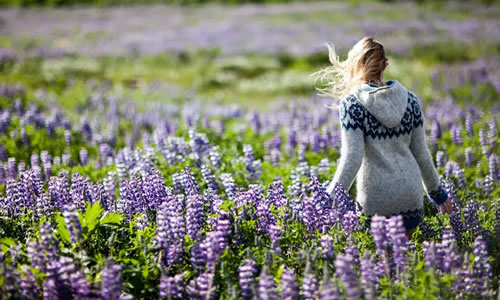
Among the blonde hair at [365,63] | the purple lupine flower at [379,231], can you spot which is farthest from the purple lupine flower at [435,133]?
the purple lupine flower at [379,231]

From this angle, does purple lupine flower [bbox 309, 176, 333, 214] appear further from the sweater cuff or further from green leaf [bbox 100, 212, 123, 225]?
green leaf [bbox 100, 212, 123, 225]

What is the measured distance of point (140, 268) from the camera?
3.48 meters

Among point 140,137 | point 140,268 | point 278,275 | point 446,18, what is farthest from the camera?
point 446,18

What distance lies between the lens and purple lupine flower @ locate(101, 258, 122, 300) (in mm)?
2925

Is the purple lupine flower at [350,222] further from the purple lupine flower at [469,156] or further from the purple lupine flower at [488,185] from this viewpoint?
the purple lupine flower at [469,156]

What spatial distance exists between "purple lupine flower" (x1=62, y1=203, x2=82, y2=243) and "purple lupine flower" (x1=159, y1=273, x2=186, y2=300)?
661 mm

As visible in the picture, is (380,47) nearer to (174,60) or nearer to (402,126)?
(402,126)

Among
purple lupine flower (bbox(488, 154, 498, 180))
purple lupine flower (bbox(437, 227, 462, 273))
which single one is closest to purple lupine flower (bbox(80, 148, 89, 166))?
purple lupine flower (bbox(437, 227, 462, 273))

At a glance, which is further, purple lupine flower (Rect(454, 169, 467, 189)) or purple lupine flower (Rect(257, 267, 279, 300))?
purple lupine flower (Rect(454, 169, 467, 189))

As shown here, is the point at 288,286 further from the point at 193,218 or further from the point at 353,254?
the point at 193,218

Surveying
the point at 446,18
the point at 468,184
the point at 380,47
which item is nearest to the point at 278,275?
the point at 380,47

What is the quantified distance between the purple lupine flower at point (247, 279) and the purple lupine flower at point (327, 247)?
0.55 metres

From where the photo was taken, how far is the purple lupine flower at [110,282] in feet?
9.60

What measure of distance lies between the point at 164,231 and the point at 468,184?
12.2 feet
